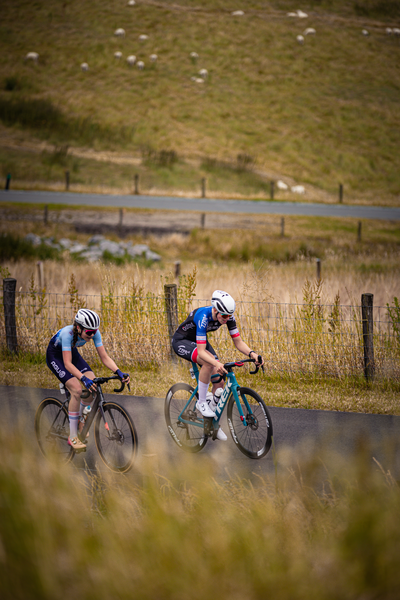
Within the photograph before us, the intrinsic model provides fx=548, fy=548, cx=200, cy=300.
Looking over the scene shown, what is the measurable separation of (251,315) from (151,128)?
45939 millimetres

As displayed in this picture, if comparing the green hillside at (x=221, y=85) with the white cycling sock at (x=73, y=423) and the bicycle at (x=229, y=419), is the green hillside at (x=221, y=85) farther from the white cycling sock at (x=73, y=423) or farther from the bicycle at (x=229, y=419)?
the white cycling sock at (x=73, y=423)

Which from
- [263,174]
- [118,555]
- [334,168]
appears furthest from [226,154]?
[118,555]

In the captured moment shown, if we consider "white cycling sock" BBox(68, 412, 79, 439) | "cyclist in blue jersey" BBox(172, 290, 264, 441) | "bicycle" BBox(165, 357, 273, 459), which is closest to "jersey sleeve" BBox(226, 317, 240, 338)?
"cyclist in blue jersey" BBox(172, 290, 264, 441)

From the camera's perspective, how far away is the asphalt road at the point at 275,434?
5.74 metres

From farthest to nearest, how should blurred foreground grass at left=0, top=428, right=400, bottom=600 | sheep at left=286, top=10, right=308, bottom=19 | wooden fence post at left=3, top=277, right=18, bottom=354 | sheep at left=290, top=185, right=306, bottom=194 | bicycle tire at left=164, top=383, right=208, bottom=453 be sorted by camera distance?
sheep at left=286, top=10, right=308, bottom=19 → sheep at left=290, top=185, right=306, bottom=194 → wooden fence post at left=3, top=277, right=18, bottom=354 → bicycle tire at left=164, top=383, right=208, bottom=453 → blurred foreground grass at left=0, top=428, right=400, bottom=600

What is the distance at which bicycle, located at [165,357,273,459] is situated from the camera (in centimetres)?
580

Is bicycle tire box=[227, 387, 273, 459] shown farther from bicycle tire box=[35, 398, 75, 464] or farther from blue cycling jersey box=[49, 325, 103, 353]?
bicycle tire box=[35, 398, 75, 464]

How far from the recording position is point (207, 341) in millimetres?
6070

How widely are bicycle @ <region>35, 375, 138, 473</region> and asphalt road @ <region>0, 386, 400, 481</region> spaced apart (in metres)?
0.15

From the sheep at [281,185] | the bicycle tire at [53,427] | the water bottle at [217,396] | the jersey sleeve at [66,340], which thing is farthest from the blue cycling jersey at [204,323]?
the sheep at [281,185]

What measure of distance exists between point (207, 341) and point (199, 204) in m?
27.8

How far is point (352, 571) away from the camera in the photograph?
108 inches

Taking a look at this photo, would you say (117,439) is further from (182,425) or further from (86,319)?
(86,319)

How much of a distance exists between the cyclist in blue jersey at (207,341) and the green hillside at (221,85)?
116 feet
